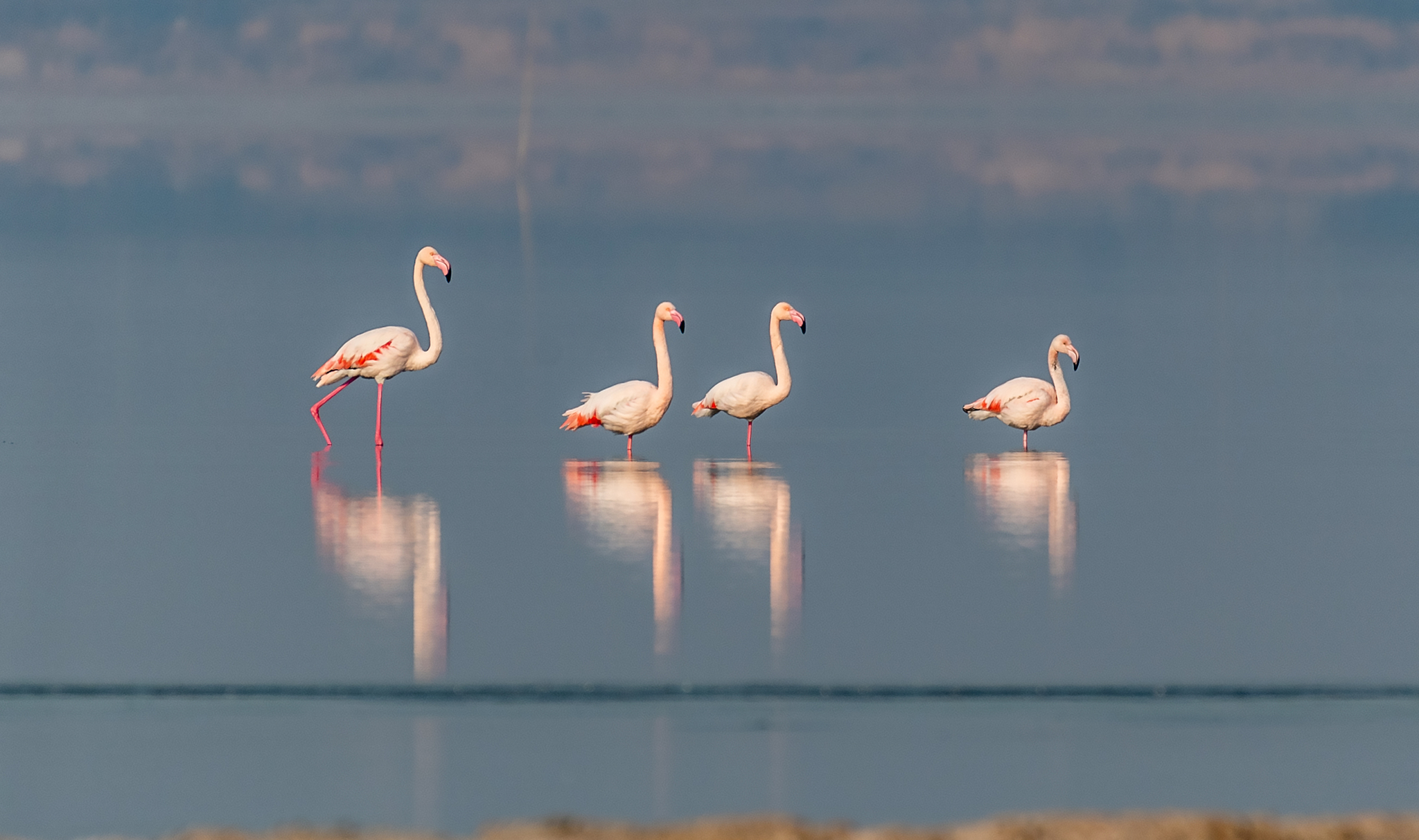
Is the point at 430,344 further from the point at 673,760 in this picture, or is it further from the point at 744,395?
the point at 673,760

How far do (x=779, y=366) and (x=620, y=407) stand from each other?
7.31 ft

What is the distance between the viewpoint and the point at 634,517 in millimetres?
12070

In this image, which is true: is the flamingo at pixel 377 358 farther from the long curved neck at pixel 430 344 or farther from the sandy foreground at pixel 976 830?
the sandy foreground at pixel 976 830

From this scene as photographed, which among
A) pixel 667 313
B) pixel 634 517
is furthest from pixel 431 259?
pixel 634 517

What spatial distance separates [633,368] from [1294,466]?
10.1 m

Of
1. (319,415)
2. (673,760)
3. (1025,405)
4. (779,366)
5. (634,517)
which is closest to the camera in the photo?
(673,760)

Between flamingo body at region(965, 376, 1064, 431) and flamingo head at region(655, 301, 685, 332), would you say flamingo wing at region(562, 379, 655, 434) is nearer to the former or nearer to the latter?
flamingo head at region(655, 301, 685, 332)

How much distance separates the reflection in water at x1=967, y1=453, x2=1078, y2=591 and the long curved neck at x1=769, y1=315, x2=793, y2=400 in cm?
219

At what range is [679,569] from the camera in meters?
9.99

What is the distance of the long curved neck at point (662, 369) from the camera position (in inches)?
649

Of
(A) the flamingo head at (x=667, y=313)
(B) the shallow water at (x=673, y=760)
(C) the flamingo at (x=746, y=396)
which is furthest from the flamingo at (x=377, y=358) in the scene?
(B) the shallow water at (x=673, y=760)

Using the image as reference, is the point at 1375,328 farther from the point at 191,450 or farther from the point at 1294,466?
the point at 191,450

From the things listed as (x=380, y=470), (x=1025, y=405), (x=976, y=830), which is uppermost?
(x=1025, y=405)

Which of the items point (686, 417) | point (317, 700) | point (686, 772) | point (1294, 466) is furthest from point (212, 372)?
point (686, 772)
